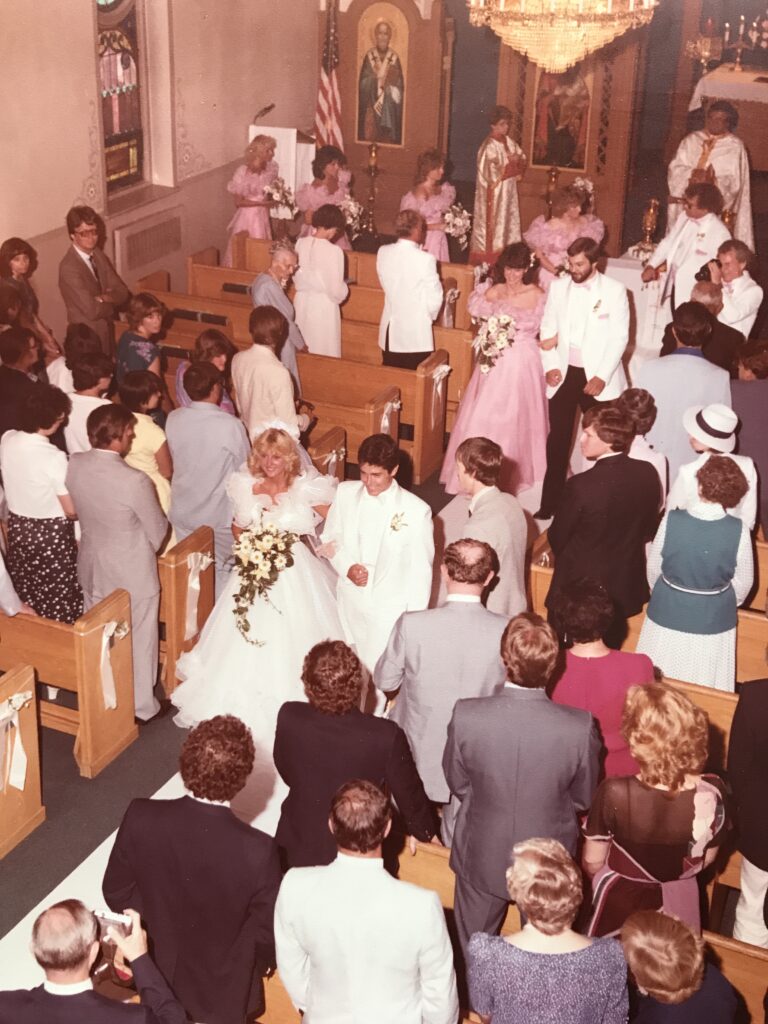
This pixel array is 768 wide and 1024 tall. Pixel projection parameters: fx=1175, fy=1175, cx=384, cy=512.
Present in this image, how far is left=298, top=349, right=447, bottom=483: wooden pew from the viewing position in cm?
854

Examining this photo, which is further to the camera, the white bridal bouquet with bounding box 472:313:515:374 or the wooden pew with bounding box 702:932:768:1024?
the white bridal bouquet with bounding box 472:313:515:374

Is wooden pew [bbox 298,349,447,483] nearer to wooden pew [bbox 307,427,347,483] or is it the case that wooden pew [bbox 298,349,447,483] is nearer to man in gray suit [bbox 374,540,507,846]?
wooden pew [bbox 307,427,347,483]

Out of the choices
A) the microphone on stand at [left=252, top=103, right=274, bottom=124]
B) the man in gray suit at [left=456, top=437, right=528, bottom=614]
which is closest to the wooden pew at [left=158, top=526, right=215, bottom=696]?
the man in gray suit at [left=456, top=437, right=528, bottom=614]

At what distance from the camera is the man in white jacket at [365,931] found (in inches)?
127

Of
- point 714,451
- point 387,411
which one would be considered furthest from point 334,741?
point 387,411

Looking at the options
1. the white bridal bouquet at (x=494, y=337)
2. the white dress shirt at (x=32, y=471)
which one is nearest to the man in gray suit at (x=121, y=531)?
the white dress shirt at (x=32, y=471)

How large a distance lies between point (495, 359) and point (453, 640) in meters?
4.02

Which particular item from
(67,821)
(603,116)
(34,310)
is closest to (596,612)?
(67,821)

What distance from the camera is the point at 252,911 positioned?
3561 millimetres

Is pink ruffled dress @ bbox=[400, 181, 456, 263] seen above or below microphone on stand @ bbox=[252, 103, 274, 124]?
below

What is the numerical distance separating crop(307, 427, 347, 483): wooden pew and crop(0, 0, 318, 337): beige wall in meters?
3.88

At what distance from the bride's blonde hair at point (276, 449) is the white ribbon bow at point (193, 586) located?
0.77 meters

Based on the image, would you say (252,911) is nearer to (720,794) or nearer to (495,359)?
(720,794)

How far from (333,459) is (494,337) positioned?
1.38 metres
